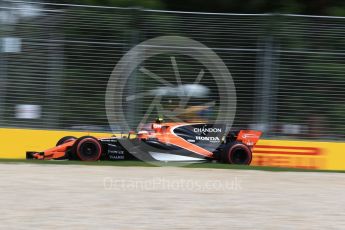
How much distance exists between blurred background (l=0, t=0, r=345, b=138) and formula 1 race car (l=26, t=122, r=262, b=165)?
498 mm

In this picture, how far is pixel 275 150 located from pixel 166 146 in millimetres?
2163

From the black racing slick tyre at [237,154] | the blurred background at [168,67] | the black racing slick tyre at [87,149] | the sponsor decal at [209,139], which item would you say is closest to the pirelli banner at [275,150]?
the blurred background at [168,67]

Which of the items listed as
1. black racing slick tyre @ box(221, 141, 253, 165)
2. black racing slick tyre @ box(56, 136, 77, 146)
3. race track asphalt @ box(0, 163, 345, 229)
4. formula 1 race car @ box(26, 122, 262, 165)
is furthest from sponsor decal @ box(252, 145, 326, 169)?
black racing slick tyre @ box(56, 136, 77, 146)

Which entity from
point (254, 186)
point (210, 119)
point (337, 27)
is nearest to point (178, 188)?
point (254, 186)

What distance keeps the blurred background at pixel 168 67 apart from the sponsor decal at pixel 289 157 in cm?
26

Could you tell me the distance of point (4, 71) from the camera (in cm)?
1108

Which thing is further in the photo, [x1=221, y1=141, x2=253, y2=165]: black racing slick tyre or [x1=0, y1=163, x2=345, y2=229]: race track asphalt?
[x1=221, y1=141, x2=253, y2=165]: black racing slick tyre

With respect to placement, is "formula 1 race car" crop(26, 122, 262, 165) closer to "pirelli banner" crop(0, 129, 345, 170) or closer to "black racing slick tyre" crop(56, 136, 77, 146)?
"black racing slick tyre" crop(56, 136, 77, 146)

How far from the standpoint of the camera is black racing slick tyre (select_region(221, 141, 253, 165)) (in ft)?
34.4

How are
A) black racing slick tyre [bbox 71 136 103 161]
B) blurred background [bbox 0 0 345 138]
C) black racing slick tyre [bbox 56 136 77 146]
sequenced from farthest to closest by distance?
blurred background [bbox 0 0 345 138], black racing slick tyre [bbox 56 136 77 146], black racing slick tyre [bbox 71 136 103 161]

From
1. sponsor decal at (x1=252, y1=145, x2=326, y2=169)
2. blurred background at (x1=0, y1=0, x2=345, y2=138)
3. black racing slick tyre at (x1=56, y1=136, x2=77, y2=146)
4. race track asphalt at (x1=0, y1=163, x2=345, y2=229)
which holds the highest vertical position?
blurred background at (x1=0, y1=0, x2=345, y2=138)

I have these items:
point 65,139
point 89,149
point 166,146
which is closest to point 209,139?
point 166,146

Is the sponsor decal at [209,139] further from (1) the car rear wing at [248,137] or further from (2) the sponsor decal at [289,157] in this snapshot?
(2) the sponsor decal at [289,157]

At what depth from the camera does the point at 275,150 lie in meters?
11.0
